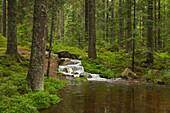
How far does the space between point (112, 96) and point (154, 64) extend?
9415 mm

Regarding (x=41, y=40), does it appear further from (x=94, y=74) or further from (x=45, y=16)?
(x=94, y=74)

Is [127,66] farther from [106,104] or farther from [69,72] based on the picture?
[106,104]

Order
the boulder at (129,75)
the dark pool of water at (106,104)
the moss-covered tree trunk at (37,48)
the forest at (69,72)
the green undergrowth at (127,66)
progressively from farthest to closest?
the green undergrowth at (127,66) → the boulder at (129,75) → the moss-covered tree trunk at (37,48) → the forest at (69,72) → the dark pool of water at (106,104)

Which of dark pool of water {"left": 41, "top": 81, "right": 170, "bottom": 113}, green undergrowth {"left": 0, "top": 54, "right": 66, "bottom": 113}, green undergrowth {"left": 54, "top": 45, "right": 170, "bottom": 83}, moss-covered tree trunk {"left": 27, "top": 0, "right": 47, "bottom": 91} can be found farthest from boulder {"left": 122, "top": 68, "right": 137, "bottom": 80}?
moss-covered tree trunk {"left": 27, "top": 0, "right": 47, "bottom": 91}

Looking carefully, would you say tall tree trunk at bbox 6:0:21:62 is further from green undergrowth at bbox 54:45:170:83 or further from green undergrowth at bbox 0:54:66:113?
green undergrowth at bbox 54:45:170:83

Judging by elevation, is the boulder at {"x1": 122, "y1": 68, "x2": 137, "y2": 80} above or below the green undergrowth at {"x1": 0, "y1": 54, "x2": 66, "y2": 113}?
below

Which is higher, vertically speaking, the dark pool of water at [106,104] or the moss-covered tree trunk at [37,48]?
the moss-covered tree trunk at [37,48]

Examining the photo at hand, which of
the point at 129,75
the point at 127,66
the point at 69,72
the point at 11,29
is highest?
the point at 11,29

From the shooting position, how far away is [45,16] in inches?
278

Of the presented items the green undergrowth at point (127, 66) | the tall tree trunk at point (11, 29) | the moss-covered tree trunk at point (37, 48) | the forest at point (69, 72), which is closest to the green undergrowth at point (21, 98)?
the forest at point (69, 72)

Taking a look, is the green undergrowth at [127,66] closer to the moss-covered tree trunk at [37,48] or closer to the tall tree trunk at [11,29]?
the tall tree trunk at [11,29]

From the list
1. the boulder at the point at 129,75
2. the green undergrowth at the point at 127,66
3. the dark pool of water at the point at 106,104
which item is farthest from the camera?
the green undergrowth at the point at 127,66

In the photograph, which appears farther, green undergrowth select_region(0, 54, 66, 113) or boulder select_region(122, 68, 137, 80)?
boulder select_region(122, 68, 137, 80)

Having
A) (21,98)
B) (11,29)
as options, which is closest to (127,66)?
(11,29)
